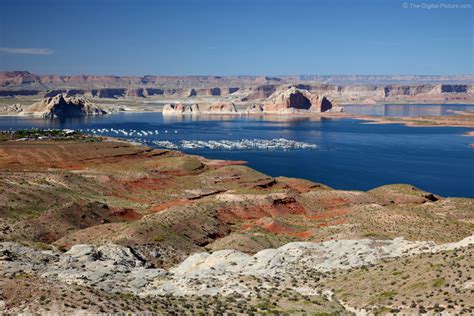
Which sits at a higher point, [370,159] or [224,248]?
[224,248]

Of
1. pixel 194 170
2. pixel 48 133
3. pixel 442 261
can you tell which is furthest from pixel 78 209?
pixel 48 133

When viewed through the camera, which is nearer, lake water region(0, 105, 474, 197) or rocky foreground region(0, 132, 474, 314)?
rocky foreground region(0, 132, 474, 314)

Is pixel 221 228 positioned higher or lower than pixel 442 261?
lower

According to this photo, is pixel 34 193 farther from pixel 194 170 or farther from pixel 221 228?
pixel 194 170

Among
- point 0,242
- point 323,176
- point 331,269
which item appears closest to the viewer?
point 331,269

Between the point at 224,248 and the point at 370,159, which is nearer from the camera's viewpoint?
the point at 224,248

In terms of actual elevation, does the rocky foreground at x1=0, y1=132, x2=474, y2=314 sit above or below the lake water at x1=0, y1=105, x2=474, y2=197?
above

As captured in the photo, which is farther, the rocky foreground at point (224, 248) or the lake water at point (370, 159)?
the lake water at point (370, 159)

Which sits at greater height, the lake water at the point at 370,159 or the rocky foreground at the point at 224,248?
the rocky foreground at the point at 224,248
